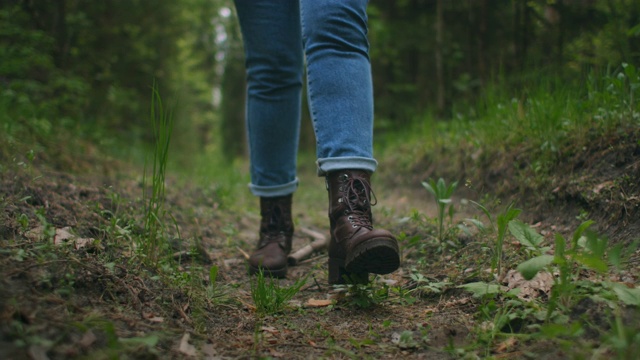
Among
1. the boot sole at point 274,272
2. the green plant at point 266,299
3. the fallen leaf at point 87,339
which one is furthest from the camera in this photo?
the boot sole at point 274,272

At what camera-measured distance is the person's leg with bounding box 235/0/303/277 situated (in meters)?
1.84

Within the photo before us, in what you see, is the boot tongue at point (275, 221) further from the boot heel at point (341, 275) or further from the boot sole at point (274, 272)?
the boot heel at point (341, 275)

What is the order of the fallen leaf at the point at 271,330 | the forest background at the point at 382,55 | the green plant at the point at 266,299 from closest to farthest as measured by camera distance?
the fallen leaf at the point at 271,330
the green plant at the point at 266,299
the forest background at the point at 382,55

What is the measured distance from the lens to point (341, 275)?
4.86 ft

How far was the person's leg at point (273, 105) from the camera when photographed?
184cm

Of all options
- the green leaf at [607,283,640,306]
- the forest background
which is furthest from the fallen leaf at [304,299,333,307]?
the forest background

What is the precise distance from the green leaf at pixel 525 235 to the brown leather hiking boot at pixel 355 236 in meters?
0.35

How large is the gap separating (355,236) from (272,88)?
2.83 feet

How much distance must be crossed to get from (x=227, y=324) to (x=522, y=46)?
3076 mm

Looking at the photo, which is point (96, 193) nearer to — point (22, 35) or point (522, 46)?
point (22, 35)

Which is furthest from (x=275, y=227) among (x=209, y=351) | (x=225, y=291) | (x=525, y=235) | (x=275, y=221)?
(x=525, y=235)

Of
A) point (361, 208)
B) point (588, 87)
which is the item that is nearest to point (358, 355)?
point (361, 208)

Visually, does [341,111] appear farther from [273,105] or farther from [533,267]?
[533,267]

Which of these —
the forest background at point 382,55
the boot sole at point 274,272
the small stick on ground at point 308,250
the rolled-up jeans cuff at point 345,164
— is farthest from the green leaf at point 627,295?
the forest background at point 382,55
